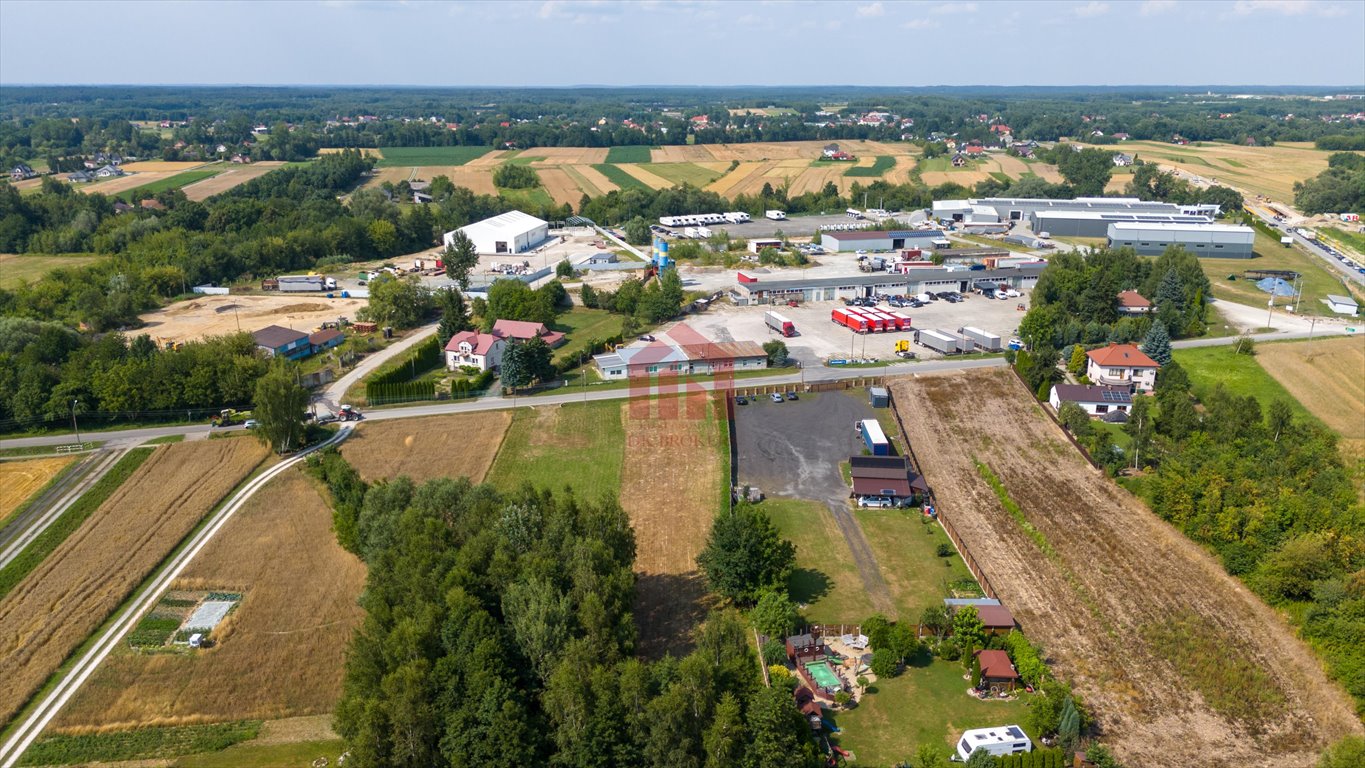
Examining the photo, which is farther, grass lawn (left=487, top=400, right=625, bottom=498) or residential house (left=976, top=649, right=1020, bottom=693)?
grass lawn (left=487, top=400, right=625, bottom=498)

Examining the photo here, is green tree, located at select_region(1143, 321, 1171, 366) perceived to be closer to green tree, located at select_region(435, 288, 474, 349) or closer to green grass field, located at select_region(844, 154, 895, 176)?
green tree, located at select_region(435, 288, 474, 349)

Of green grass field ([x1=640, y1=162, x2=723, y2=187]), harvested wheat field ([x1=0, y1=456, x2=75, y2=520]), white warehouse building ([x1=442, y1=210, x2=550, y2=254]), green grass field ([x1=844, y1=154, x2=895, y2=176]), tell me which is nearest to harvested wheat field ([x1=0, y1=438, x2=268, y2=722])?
harvested wheat field ([x1=0, y1=456, x2=75, y2=520])

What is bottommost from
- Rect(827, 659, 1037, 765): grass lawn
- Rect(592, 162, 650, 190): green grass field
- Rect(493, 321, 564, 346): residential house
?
Rect(827, 659, 1037, 765): grass lawn

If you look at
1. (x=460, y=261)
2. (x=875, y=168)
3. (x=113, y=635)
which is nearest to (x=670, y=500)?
(x=113, y=635)

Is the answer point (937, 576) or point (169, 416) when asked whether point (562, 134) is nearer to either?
point (169, 416)

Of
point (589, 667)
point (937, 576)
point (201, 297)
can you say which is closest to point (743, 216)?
point (201, 297)

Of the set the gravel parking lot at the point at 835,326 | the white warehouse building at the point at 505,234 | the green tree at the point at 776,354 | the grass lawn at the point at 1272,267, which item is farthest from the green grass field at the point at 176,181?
the grass lawn at the point at 1272,267

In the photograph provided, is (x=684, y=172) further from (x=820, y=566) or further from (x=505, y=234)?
(x=820, y=566)
